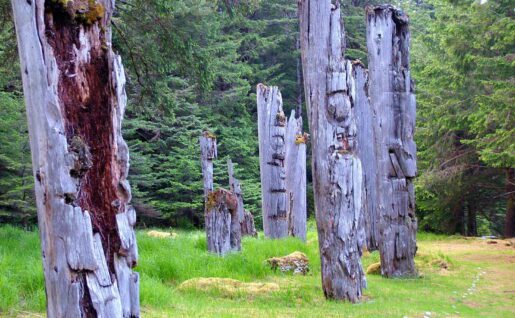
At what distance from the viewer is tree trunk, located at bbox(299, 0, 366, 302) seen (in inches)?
314

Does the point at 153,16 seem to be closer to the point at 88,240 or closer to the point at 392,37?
the point at 392,37

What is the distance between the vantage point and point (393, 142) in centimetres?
1091

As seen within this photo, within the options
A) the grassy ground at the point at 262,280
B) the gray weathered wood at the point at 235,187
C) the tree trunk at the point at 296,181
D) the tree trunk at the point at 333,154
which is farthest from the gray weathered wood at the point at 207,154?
the tree trunk at the point at 333,154

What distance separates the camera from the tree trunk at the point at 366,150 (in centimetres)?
1410

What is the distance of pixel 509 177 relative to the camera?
73.2 feet

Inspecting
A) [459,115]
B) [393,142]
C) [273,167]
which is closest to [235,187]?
[273,167]

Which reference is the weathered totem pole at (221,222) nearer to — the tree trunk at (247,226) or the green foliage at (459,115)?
the tree trunk at (247,226)

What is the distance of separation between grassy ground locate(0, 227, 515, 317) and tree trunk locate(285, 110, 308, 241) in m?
2.67

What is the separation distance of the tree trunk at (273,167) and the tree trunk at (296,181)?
1.17 meters

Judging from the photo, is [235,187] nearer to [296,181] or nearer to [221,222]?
[296,181]

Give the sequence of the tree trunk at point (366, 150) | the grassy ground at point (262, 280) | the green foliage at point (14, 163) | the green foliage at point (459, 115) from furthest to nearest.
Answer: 1. the green foliage at point (459, 115)
2. the green foliage at point (14, 163)
3. the tree trunk at point (366, 150)
4. the grassy ground at point (262, 280)

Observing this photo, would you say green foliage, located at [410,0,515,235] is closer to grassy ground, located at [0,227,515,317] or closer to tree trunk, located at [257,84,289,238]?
tree trunk, located at [257,84,289,238]

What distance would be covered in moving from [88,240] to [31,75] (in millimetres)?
1052

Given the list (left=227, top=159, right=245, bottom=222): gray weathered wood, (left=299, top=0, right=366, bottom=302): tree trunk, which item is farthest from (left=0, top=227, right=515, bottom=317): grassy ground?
(left=227, top=159, right=245, bottom=222): gray weathered wood
